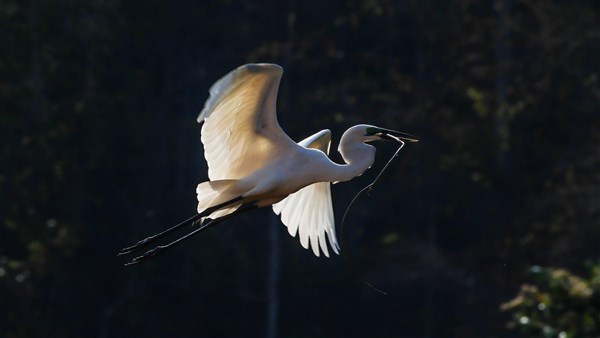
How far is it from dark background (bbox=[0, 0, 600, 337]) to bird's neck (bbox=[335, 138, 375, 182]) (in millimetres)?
15040

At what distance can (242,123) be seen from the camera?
716cm

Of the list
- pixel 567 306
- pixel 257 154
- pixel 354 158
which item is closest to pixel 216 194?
pixel 257 154

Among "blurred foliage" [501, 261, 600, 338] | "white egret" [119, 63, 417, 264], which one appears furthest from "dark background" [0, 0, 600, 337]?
"white egret" [119, 63, 417, 264]

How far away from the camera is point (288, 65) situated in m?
23.9

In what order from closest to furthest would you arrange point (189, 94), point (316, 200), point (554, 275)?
1. point (316, 200)
2. point (554, 275)
3. point (189, 94)

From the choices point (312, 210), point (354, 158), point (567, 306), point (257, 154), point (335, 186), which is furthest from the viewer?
point (335, 186)

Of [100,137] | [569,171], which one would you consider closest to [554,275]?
[569,171]

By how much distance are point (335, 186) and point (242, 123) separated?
16145mm

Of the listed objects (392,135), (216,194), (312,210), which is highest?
(392,135)

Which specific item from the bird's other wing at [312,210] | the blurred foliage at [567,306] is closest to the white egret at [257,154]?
the bird's other wing at [312,210]

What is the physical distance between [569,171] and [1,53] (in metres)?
10.2

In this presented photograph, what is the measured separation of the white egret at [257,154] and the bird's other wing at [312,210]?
0.42ft

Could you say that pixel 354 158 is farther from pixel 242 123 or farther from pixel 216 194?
pixel 216 194

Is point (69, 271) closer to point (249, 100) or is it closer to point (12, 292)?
point (12, 292)
